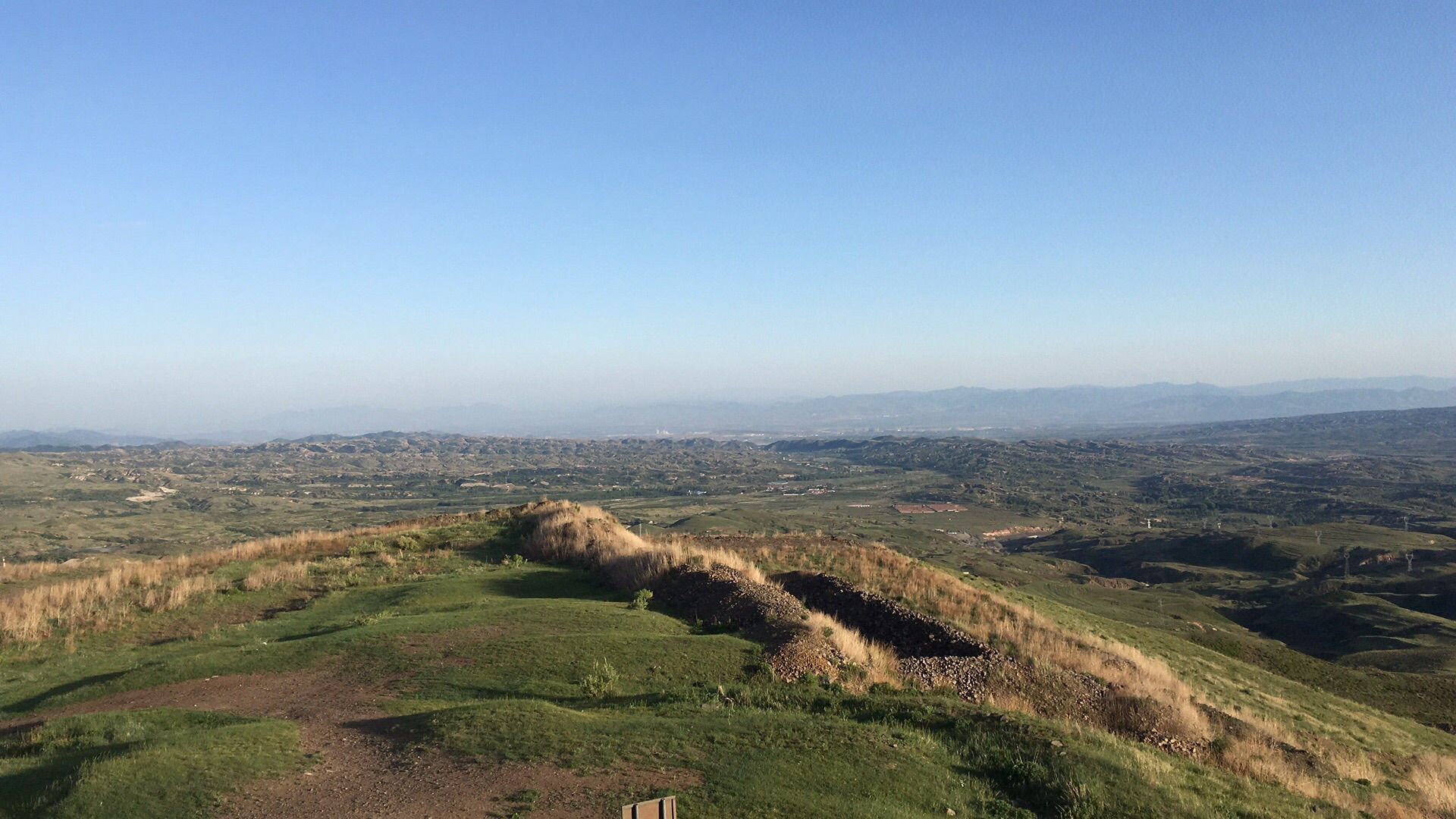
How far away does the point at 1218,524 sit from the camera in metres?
116

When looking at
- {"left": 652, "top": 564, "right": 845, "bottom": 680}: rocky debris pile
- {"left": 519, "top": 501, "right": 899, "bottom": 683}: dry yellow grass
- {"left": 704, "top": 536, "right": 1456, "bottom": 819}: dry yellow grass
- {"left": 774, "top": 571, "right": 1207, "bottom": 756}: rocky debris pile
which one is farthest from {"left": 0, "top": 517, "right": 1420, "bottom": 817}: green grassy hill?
{"left": 519, "top": 501, "right": 899, "bottom": 683}: dry yellow grass

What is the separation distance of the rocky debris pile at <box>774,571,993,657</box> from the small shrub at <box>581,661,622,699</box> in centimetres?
756

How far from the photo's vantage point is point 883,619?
2044 centimetres

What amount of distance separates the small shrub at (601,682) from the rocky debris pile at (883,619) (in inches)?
297

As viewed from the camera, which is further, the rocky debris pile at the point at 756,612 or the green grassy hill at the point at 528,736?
the rocky debris pile at the point at 756,612

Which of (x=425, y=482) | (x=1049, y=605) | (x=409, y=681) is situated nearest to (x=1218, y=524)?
(x=1049, y=605)

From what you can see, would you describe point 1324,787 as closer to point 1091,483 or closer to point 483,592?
point 483,592

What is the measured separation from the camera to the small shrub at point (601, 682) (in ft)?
41.8

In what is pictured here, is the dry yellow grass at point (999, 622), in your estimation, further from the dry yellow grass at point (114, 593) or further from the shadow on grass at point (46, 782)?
the dry yellow grass at point (114, 593)

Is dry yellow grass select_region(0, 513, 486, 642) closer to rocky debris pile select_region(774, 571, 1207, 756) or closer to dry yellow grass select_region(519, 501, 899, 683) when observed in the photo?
dry yellow grass select_region(519, 501, 899, 683)

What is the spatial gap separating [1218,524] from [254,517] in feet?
445

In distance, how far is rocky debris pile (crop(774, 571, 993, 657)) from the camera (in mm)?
17938

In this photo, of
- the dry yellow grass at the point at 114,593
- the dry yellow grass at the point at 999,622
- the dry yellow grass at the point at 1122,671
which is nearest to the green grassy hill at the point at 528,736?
the dry yellow grass at the point at 1122,671

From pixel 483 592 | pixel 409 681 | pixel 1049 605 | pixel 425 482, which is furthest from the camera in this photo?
pixel 425 482
